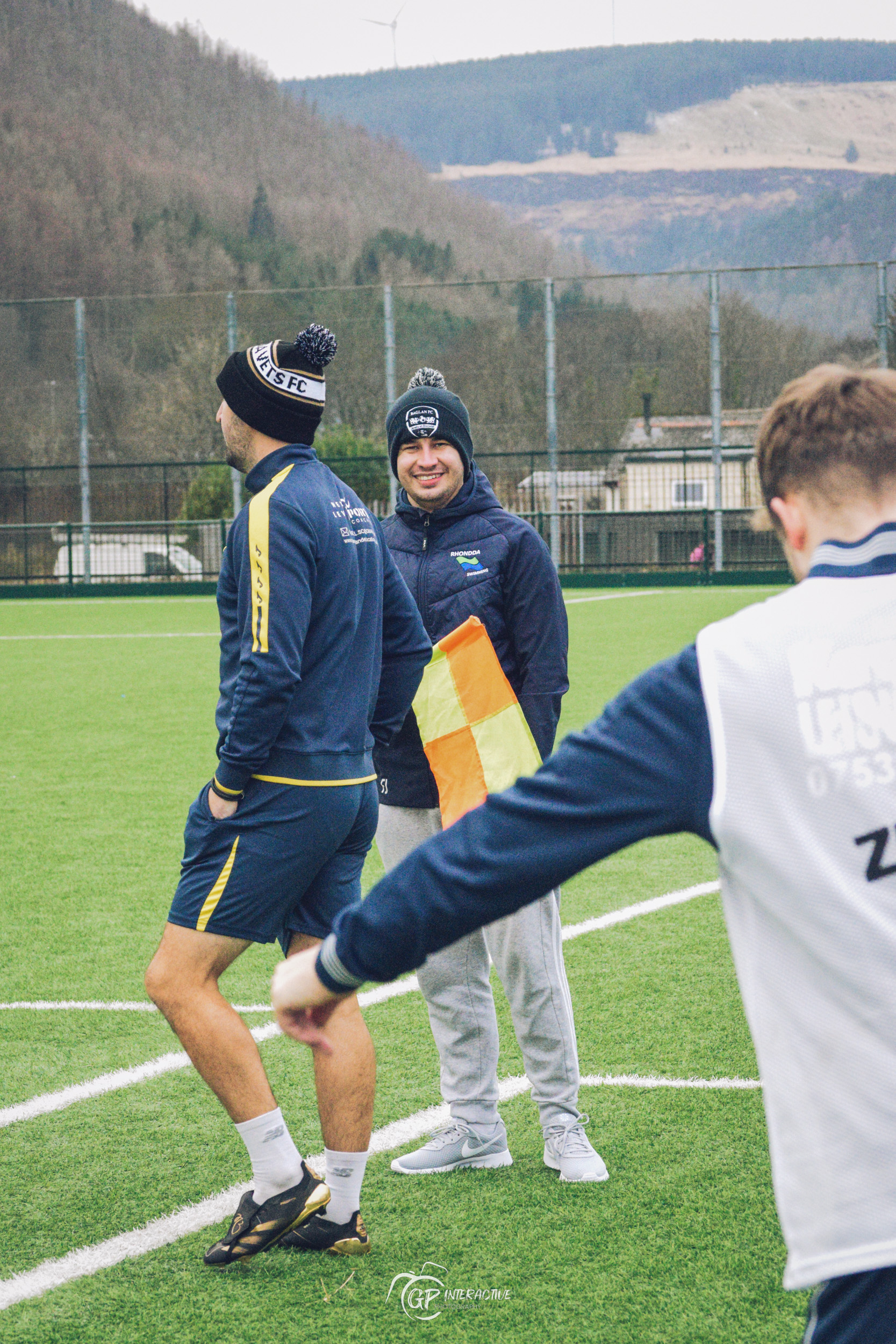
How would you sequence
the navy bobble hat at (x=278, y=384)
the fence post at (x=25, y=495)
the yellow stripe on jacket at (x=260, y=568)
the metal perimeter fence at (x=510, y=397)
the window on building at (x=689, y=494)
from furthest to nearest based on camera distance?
the fence post at (x=25, y=495)
the window on building at (x=689, y=494)
the metal perimeter fence at (x=510, y=397)
the navy bobble hat at (x=278, y=384)
the yellow stripe on jacket at (x=260, y=568)

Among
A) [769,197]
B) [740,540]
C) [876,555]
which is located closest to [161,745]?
[876,555]

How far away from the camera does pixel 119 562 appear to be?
98.7 feet

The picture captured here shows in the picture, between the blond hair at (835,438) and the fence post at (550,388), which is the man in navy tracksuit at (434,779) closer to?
the blond hair at (835,438)

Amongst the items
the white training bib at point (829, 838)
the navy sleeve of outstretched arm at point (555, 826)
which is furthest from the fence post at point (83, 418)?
the white training bib at point (829, 838)

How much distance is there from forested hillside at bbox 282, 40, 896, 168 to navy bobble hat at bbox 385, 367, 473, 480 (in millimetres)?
175892

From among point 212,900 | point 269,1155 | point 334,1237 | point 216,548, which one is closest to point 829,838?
point 212,900

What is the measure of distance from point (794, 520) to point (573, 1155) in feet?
8.01

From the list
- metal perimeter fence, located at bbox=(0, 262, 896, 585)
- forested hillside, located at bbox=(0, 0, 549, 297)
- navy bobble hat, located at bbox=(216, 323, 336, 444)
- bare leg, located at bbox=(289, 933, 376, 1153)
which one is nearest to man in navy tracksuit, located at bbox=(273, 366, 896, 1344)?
bare leg, located at bbox=(289, 933, 376, 1153)

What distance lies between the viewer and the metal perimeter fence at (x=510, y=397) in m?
30.0

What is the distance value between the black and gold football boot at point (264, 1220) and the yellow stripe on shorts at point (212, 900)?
66 cm

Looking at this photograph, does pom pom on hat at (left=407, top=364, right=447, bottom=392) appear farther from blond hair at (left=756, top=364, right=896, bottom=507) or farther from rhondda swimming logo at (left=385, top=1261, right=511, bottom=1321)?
blond hair at (left=756, top=364, right=896, bottom=507)

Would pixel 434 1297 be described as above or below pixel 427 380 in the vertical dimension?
below

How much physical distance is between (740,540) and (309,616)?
25692mm

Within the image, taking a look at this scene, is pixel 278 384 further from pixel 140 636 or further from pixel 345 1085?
pixel 140 636
